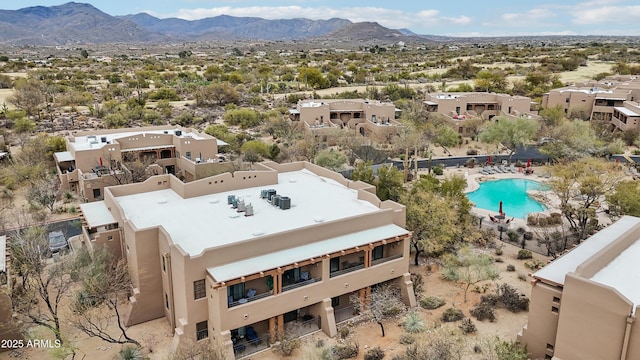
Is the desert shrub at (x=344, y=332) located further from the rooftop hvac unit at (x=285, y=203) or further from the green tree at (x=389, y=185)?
the green tree at (x=389, y=185)

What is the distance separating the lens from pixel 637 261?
67.9 feet

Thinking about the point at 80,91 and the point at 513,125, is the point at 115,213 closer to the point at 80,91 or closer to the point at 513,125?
the point at 513,125

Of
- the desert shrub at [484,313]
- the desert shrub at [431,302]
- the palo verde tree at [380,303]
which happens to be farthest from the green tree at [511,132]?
the palo verde tree at [380,303]

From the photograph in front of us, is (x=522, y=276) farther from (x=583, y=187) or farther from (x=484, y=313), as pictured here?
(x=583, y=187)

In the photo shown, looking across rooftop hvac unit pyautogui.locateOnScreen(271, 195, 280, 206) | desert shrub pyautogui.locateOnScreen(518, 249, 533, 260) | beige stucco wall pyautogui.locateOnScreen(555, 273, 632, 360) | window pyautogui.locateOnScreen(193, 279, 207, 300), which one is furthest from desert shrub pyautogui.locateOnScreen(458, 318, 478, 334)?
window pyautogui.locateOnScreen(193, 279, 207, 300)

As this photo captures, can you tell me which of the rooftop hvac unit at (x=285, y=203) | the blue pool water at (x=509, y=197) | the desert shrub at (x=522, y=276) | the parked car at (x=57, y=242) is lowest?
the blue pool water at (x=509, y=197)

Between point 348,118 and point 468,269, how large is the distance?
131 ft

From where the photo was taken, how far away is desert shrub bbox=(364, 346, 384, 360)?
21.0 metres

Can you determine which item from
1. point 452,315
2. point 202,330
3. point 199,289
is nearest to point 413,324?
point 452,315

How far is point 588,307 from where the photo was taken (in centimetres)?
1752

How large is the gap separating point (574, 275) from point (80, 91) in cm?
8111

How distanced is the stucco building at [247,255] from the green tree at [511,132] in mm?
31242

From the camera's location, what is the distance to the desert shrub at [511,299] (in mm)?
24656

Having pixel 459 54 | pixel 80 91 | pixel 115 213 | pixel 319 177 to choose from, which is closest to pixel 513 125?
pixel 319 177
